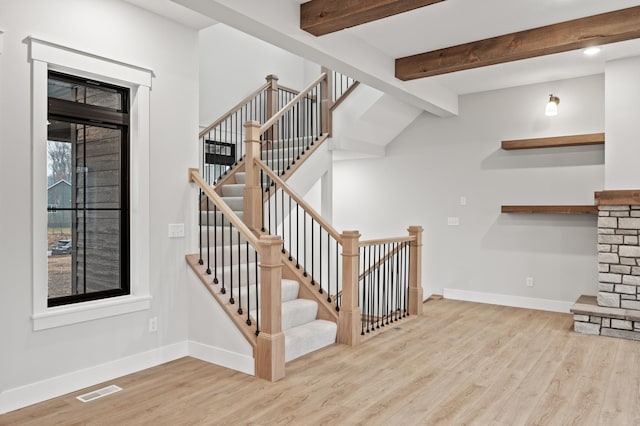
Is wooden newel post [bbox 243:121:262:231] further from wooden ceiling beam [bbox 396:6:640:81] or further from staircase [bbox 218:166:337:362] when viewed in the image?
wooden ceiling beam [bbox 396:6:640:81]

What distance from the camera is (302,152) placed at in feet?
20.1

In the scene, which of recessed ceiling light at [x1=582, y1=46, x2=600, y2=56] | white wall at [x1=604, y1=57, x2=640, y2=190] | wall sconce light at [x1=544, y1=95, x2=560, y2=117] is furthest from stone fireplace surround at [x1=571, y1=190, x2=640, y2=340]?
recessed ceiling light at [x1=582, y1=46, x2=600, y2=56]

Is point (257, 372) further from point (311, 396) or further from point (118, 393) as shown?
point (118, 393)

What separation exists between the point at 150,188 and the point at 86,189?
46 cm

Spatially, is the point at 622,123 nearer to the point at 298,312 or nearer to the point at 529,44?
the point at 529,44

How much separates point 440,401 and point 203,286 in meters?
2.02

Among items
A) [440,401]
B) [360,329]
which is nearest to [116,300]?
[360,329]

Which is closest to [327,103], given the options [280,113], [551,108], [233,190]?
[280,113]

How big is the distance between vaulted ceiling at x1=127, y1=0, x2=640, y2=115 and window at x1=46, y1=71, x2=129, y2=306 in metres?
0.87

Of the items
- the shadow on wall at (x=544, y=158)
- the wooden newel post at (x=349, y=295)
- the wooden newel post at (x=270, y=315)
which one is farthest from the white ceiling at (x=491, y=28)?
the wooden newel post at (x=270, y=315)

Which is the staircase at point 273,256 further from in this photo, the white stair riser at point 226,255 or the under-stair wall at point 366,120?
the under-stair wall at point 366,120

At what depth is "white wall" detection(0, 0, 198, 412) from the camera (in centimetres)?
280

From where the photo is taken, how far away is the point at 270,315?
3287 mm

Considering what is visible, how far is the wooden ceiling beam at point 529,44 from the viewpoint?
365 cm
